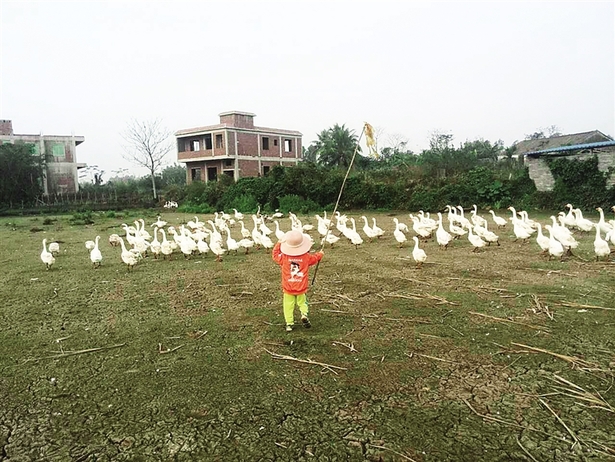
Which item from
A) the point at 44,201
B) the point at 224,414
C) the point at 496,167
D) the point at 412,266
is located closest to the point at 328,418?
the point at 224,414

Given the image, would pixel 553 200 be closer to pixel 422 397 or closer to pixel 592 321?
pixel 592 321

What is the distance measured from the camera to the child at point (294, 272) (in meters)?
5.34

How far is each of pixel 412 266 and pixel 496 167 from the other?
16845 millimetres

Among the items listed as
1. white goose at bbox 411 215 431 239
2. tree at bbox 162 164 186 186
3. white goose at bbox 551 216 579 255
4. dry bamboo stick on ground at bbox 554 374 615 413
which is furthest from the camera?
tree at bbox 162 164 186 186

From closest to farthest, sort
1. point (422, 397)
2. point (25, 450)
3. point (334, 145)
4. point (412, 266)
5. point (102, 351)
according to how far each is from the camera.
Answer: point (25, 450) → point (422, 397) → point (102, 351) → point (412, 266) → point (334, 145)

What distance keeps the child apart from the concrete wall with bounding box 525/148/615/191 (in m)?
17.6

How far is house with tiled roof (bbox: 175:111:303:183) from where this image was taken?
3769 centimetres

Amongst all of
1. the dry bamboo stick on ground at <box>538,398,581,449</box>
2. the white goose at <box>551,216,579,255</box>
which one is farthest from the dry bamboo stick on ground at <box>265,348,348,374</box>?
the white goose at <box>551,216,579,255</box>

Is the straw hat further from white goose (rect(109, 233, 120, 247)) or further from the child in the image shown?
white goose (rect(109, 233, 120, 247))

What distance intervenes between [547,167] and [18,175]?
33.0m

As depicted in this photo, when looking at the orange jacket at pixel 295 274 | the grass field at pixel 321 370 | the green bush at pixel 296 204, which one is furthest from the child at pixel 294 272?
the green bush at pixel 296 204

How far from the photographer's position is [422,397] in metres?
3.79

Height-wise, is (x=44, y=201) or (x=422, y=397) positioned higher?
(x=44, y=201)

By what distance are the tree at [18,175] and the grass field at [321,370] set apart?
2705 cm
